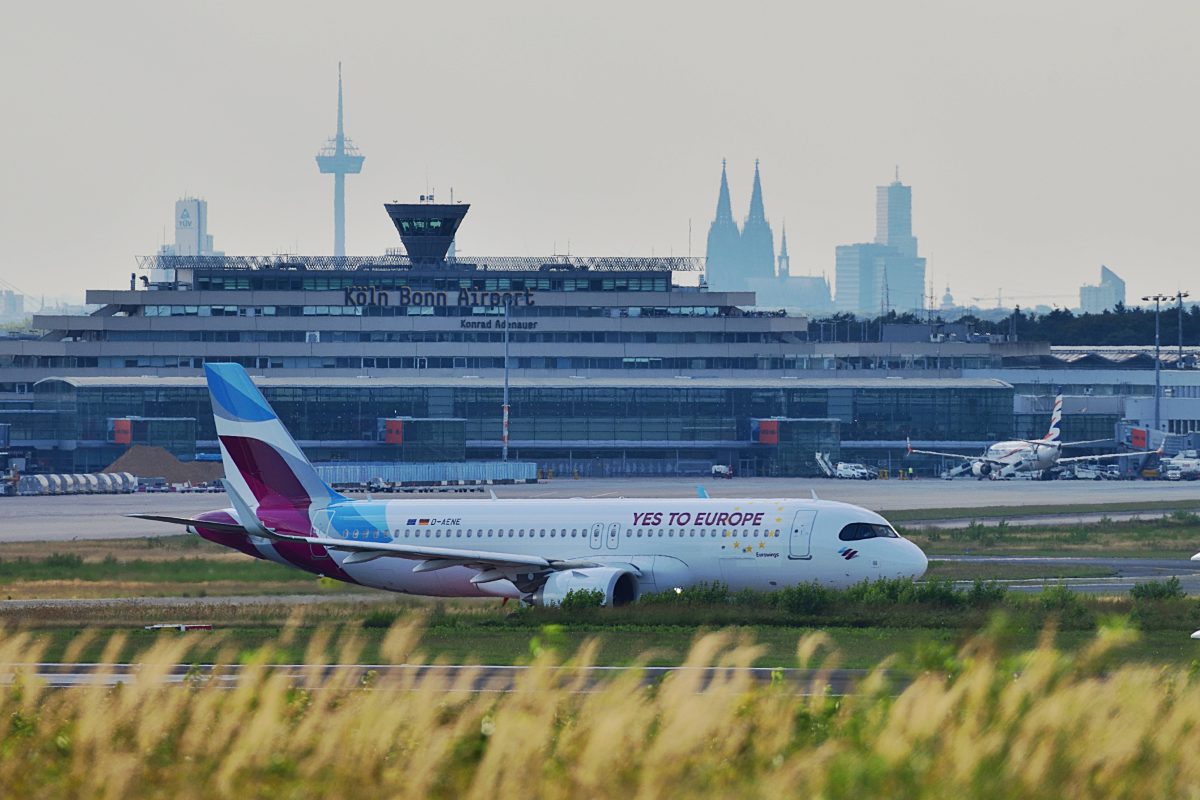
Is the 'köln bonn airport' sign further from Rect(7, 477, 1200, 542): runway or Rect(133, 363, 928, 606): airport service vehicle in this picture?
Rect(133, 363, 928, 606): airport service vehicle

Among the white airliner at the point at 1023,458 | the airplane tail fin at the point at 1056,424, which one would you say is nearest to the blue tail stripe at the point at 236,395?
the white airliner at the point at 1023,458

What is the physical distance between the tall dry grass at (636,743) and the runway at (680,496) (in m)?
71.2

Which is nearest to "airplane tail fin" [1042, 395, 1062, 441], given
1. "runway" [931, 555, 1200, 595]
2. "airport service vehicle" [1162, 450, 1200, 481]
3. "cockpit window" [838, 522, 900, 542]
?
"airport service vehicle" [1162, 450, 1200, 481]

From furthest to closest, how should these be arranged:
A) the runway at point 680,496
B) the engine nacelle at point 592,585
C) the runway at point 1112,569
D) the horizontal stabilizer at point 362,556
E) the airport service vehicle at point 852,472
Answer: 1. the airport service vehicle at point 852,472
2. the runway at point 680,496
3. the runway at point 1112,569
4. the horizontal stabilizer at point 362,556
5. the engine nacelle at point 592,585

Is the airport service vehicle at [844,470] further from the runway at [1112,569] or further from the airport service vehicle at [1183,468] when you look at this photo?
the runway at [1112,569]

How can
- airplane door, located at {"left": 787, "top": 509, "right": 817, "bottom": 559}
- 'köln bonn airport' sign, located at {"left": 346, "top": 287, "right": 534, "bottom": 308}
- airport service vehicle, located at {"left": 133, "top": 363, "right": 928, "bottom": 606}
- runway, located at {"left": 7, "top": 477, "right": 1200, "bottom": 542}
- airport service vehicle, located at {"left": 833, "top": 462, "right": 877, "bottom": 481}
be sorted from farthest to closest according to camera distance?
'köln bonn airport' sign, located at {"left": 346, "top": 287, "right": 534, "bottom": 308}
airport service vehicle, located at {"left": 833, "top": 462, "right": 877, "bottom": 481}
runway, located at {"left": 7, "top": 477, "right": 1200, "bottom": 542}
airport service vehicle, located at {"left": 133, "top": 363, "right": 928, "bottom": 606}
airplane door, located at {"left": 787, "top": 509, "right": 817, "bottom": 559}

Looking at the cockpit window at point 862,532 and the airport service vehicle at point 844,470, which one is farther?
the airport service vehicle at point 844,470

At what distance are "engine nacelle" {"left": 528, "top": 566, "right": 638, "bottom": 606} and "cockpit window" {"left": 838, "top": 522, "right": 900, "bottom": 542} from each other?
19.9ft

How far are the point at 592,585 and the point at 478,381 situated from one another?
12321cm

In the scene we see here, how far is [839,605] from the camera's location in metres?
49.7

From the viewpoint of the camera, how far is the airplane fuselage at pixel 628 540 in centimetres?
5284

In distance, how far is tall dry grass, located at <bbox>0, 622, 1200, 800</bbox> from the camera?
59.0ft

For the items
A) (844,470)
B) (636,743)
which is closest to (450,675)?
(636,743)

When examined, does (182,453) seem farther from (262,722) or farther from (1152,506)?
(262,722)
